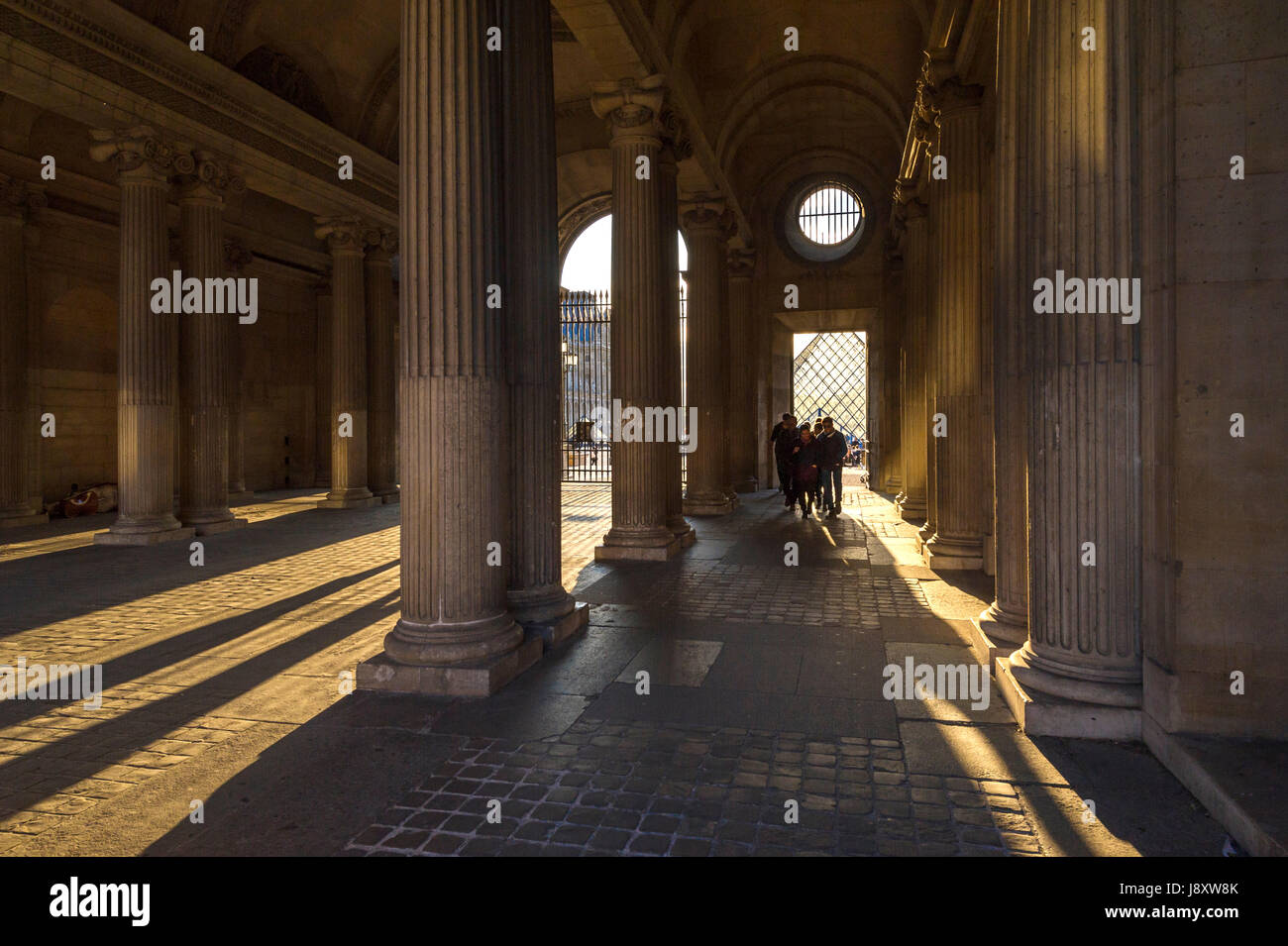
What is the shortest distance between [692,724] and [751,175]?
66.5ft

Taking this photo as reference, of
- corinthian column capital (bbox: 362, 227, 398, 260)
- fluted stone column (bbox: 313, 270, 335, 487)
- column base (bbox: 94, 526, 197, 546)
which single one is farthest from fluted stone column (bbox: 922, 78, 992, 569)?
fluted stone column (bbox: 313, 270, 335, 487)

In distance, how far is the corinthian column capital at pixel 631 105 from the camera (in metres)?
10.8

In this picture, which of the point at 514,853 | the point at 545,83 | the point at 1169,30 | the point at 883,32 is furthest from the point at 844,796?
the point at 883,32

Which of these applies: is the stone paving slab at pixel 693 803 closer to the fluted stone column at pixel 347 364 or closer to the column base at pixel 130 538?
the column base at pixel 130 538

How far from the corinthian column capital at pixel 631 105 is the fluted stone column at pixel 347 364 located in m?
10.1

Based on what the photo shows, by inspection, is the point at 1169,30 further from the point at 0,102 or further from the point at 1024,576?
the point at 0,102

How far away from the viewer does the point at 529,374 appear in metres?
6.59

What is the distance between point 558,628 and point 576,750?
227 cm

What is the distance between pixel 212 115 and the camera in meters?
14.4

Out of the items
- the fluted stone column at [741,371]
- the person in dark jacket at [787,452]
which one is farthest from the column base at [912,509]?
the fluted stone column at [741,371]

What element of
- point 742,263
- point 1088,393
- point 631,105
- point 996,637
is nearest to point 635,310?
point 631,105

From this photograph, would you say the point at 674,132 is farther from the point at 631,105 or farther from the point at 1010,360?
the point at 1010,360

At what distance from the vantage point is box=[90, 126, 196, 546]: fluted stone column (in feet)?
43.7
